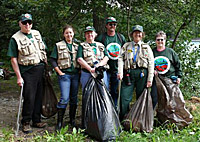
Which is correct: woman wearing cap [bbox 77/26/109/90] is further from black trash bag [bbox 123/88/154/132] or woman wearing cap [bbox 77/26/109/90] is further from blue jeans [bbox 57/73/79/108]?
black trash bag [bbox 123/88/154/132]

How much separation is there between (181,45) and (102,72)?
3119mm

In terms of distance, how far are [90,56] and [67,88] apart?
59 cm

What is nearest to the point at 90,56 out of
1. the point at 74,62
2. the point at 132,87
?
the point at 74,62

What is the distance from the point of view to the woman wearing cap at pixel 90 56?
3671mm

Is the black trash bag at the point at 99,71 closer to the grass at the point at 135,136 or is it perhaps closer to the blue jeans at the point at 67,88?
the blue jeans at the point at 67,88

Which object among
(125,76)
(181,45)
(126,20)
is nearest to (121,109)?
(125,76)

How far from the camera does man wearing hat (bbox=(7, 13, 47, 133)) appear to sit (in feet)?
11.5

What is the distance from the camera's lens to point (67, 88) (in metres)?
3.74

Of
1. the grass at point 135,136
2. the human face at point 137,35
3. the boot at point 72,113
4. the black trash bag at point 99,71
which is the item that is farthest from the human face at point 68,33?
the grass at point 135,136

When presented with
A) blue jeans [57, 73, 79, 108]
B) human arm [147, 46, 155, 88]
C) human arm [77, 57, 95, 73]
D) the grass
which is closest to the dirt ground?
the grass

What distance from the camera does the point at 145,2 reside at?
500 cm

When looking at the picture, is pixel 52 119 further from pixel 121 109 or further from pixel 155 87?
pixel 155 87

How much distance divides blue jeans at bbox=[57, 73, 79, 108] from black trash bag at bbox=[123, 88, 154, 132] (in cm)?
88

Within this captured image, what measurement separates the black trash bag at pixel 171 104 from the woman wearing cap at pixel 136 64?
0.23 m
